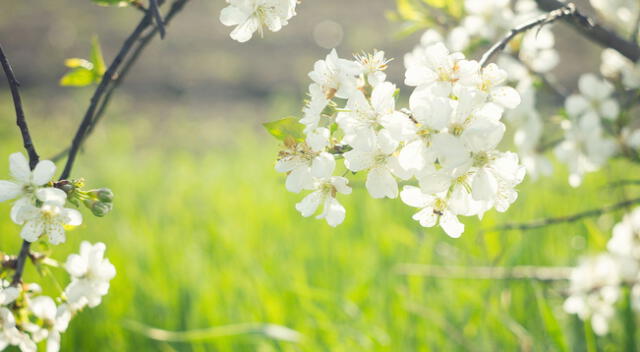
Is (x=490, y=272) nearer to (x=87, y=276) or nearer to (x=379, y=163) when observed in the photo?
(x=379, y=163)

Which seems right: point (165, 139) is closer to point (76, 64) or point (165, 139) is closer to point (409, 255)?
point (409, 255)

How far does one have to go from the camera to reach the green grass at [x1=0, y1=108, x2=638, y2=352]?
52.9 inches

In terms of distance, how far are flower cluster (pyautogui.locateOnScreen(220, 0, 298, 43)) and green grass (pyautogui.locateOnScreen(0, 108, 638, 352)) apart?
66 centimetres

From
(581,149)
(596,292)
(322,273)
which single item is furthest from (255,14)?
(322,273)

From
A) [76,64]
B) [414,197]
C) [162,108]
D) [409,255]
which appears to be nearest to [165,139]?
[162,108]

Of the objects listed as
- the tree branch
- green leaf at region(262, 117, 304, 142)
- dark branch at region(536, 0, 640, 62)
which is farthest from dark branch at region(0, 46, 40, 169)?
dark branch at region(536, 0, 640, 62)

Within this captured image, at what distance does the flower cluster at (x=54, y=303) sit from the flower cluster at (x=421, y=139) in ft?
1.12

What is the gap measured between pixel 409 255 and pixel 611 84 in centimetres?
85

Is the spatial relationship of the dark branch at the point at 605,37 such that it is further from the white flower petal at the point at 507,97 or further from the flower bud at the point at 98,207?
the flower bud at the point at 98,207

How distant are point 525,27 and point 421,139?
200 mm

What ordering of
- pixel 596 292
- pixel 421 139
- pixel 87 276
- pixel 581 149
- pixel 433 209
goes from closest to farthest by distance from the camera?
pixel 421 139 < pixel 433 209 < pixel 87 276 < pixel 581 149 < pixel 596 292

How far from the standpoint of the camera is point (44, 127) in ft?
14.5

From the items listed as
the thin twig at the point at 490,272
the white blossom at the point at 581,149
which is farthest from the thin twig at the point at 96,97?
the thin twig at the point at 490,272

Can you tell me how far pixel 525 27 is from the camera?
65 cm
